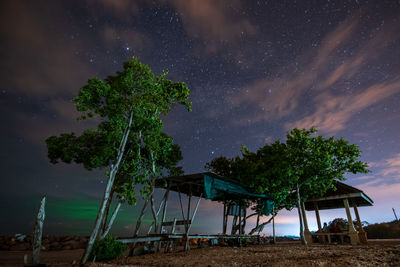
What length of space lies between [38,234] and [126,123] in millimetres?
5468

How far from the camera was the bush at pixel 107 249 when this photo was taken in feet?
23.5

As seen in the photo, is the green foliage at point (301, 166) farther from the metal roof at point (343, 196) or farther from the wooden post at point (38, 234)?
the wooden post at point (38, 234)

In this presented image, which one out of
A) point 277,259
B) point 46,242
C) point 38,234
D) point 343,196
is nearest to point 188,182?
point 277,259

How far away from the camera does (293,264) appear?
510cm

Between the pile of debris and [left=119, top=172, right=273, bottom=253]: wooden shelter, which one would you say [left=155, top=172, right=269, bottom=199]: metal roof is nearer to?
[left=119, top=172, right=273, bottom=253]: wooden shelter

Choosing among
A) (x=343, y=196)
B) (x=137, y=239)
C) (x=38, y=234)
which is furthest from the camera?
(x=343, y=196)

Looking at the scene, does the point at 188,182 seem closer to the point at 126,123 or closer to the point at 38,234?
the point at 126,123

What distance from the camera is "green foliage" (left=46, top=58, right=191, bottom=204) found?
9594mm

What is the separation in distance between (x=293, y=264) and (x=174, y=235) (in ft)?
18.4

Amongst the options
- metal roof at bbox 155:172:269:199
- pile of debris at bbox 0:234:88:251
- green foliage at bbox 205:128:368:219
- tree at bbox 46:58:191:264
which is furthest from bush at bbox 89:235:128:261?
pile of debris at bbox 0:234:88:251

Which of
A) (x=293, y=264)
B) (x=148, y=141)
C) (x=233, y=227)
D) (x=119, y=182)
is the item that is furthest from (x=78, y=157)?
(x=233, y=227)

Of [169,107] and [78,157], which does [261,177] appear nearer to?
[169,107]

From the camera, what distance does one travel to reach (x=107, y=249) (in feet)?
24.0

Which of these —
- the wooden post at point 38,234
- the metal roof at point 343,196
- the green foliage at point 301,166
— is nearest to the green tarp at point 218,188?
the green foliage at point 301,166
